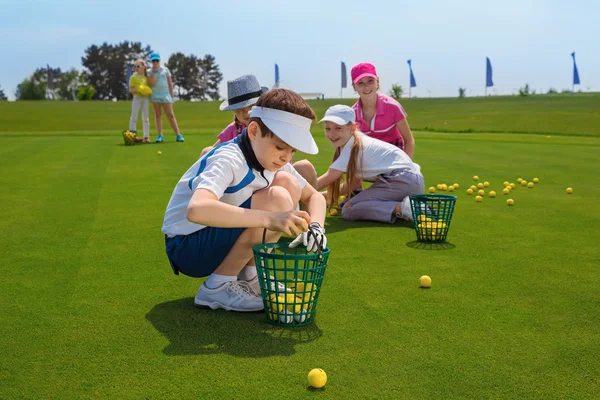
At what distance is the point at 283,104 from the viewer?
137 inches

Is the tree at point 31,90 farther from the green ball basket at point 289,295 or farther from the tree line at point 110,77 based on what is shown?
the green ball basket at point 289,295

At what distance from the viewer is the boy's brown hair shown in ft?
11.4

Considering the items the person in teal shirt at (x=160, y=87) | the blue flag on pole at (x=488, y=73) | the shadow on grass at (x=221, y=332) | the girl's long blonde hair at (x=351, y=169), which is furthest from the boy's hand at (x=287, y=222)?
the blue flag on pole at (x=488, y=73)

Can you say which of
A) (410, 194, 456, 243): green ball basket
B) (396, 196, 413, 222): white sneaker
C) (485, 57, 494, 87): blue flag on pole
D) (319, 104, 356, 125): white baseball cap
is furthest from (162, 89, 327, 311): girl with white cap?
(485, 57, 494, 87): blue flag on pole

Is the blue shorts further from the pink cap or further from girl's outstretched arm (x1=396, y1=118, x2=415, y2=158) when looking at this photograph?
girl's outstretched arm (x1=396, y1=118, x2=415, y2=158)

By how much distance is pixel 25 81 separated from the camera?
10431 centimetres

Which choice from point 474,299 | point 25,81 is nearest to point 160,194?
point 474,299

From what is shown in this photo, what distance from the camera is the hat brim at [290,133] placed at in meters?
3.45

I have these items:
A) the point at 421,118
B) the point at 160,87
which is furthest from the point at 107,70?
the point at 160,87

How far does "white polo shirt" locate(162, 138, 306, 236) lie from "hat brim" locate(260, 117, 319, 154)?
287mm

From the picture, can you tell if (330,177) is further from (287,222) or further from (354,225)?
(287,222)

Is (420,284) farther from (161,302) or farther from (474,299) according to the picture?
(161,302)

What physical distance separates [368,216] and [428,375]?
12.4 ft

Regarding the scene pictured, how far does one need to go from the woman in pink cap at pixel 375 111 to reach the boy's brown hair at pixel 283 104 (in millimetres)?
4155
